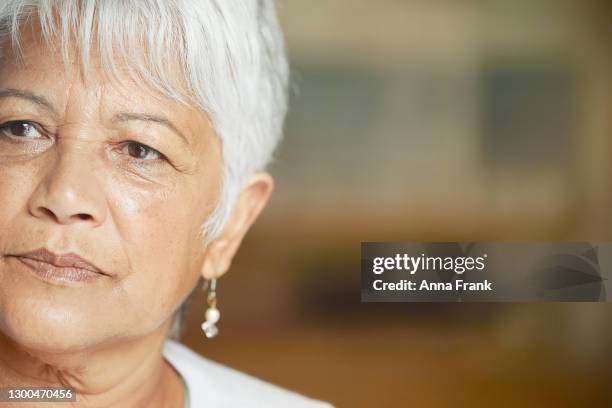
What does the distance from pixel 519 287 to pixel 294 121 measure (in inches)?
20.1

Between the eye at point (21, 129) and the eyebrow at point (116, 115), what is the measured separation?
3cm

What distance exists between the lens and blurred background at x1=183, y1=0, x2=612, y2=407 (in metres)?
1.51

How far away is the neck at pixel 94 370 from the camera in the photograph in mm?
1170

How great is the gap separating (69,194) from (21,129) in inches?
5.0

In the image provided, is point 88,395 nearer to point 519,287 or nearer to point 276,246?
point 276,246

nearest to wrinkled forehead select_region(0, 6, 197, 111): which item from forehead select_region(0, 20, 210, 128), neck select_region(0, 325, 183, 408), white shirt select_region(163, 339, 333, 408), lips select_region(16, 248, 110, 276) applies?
forehead select_region(0, 20, 210, 128)

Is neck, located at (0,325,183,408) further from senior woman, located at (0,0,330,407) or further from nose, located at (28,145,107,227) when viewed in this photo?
nose, located at (28,145,107,227)

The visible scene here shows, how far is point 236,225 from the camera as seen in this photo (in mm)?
1335

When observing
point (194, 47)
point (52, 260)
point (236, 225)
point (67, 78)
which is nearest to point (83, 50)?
point (67, 78)

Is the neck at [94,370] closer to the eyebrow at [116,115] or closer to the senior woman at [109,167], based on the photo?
the senior woman at [109,167]

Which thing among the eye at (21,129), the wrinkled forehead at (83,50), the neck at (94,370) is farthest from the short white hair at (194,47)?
the neck at (94,370)

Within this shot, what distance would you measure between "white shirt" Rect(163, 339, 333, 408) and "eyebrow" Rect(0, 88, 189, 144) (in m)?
0.46

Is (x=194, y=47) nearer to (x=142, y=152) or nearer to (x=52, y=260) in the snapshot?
(x=142, y=152)

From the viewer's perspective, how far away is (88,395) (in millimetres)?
1226
